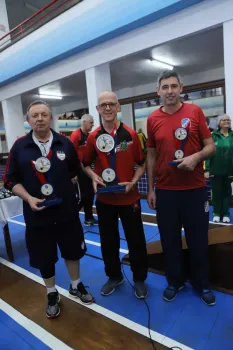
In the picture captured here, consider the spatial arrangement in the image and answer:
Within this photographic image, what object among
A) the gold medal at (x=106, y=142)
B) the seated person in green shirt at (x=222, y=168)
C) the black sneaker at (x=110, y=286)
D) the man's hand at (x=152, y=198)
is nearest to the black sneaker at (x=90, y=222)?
the black sneaker at (x=110, y=286)

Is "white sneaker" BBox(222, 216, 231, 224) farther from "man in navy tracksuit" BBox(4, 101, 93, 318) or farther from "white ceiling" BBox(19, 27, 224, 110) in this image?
"white ceiling" BBox(19, 27, 224, 110)

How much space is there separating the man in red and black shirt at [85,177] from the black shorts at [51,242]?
4.09 ft

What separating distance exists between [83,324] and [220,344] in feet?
3.11

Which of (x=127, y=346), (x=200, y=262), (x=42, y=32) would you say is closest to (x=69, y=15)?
(x=42, y=32)

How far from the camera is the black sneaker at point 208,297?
6.24 ft

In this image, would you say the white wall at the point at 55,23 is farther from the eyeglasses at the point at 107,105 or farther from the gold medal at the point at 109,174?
the gold medal at the point at 109,174

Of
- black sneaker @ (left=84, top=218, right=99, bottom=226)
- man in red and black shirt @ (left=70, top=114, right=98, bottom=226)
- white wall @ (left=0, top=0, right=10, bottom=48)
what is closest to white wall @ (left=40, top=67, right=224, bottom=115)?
white wall @ (left=0, top=0, right=10, bottom=48)

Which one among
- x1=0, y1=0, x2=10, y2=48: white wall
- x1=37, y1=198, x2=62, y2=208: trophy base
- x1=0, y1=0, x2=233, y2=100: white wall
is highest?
x1=0, y1=0, x2=10, y2=48: white wall

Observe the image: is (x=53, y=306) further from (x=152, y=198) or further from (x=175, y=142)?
(x=175, y=142)

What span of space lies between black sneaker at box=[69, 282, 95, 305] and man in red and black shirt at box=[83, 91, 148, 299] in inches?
6.1

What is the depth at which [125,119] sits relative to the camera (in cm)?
1065

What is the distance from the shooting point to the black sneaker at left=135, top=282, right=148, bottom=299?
81.3 inches

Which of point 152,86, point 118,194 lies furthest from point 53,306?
point 152,86

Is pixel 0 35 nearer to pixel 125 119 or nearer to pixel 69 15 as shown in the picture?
pixel 69 15
